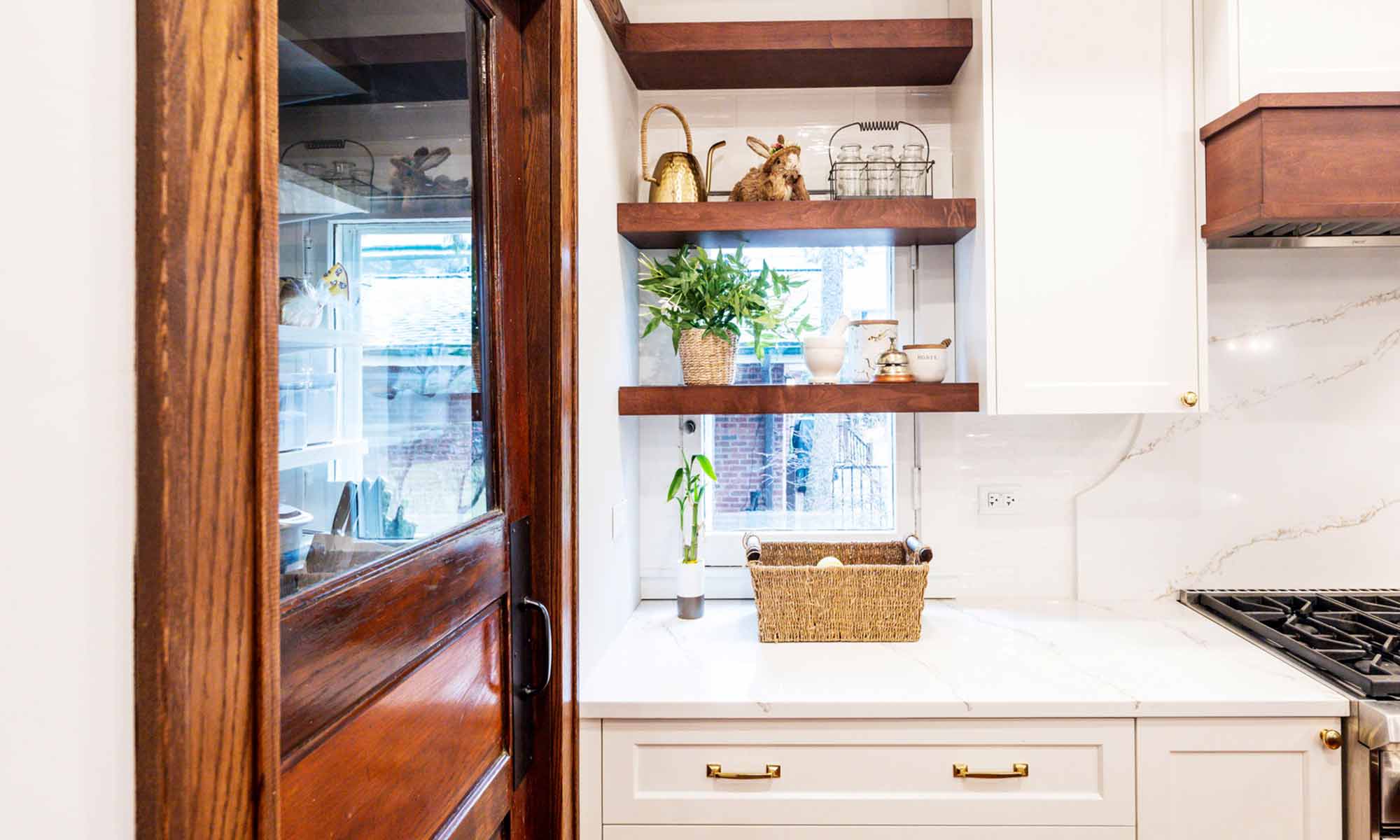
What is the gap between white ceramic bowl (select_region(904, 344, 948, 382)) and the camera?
1925 millimetres

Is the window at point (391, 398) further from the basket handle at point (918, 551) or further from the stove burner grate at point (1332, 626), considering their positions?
the stove burner grate at point (1332, 626)

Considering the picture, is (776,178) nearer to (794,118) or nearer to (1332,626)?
(794,118)

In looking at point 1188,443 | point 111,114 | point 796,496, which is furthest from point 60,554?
point 1188,443

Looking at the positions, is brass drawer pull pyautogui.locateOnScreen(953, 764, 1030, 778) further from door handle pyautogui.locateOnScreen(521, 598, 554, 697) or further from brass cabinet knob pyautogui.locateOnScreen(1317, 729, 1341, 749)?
door handle pyautogui.locateOnScreen(521, 598, 554, 697)

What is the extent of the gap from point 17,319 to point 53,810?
261mm

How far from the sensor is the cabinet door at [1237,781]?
1.47m

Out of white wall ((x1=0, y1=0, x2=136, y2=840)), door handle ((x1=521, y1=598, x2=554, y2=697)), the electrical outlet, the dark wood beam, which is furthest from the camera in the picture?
the electrical outlet

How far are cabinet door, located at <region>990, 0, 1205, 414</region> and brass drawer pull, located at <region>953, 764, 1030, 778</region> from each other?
75 centimetres

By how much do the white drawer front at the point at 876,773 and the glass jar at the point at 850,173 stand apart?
1.15m

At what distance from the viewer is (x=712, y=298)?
189 centimetres

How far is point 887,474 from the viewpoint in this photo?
2184 mm

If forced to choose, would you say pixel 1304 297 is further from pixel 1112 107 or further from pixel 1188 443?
pixel 1112 107

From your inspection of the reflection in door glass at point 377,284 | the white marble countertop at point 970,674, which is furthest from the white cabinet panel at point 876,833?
the reflection in door glass at point 377,284

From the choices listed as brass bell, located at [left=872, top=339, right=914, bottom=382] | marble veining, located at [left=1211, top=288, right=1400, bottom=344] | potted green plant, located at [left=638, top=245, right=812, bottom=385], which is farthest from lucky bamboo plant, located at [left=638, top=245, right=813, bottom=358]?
marble veining, located at [left=1211, top=288, right=1400, bottom=344]
